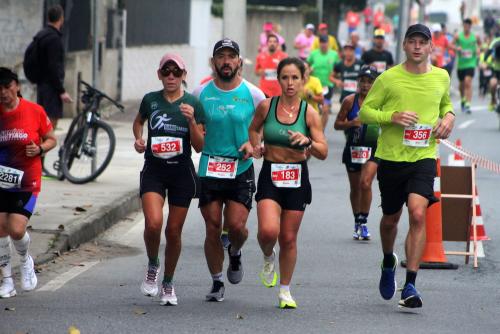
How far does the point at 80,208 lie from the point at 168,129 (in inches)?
181

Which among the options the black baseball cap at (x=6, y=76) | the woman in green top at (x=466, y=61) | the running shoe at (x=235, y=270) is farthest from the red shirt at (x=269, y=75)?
the black baseball cap at (x=6, y=76)

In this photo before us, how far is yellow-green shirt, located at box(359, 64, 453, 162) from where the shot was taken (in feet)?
31.9

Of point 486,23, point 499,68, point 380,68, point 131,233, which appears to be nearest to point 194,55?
point 499,68

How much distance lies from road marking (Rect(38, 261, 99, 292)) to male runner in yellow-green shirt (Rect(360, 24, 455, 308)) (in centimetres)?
230

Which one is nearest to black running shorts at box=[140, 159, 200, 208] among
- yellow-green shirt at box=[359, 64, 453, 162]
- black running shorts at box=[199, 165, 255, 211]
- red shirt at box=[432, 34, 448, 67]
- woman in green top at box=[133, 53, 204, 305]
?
woman in green top at box=[133, 53, 204, 305]

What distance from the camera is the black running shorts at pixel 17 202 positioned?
9906 millimetres

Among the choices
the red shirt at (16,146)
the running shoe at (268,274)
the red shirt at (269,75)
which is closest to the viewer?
the red shirt at (16,146)

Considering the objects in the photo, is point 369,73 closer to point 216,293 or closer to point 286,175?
point 286,175

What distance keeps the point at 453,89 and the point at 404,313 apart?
38.6 metres

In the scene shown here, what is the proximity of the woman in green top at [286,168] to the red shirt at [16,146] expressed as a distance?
156 cm

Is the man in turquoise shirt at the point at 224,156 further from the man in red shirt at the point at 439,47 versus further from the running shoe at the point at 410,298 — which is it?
the man in red shirt at the point at 439,47

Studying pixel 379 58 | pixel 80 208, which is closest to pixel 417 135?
pixel 80 208

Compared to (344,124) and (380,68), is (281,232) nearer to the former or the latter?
(344,124)

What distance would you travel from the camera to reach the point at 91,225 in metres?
13.1
